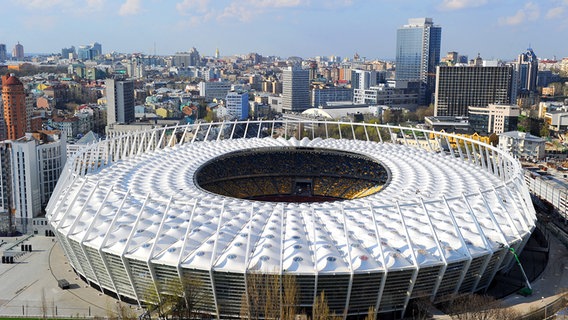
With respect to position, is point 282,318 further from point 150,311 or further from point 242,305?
point 150,311

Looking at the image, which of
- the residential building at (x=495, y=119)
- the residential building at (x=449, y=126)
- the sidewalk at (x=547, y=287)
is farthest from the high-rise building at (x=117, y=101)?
the sidewalk at (x=547, y=287)

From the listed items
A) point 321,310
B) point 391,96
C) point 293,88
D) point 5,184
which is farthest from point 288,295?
point 293,88

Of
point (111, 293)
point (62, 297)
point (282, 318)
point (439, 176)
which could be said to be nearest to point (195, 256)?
point (282, 318)

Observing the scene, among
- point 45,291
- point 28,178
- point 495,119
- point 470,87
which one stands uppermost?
point 470,87

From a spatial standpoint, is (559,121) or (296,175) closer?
(296,175)

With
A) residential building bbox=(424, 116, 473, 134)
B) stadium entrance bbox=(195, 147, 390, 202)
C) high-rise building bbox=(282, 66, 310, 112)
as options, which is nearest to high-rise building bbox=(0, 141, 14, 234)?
stadium entrance bbox=(195, 147, 390, 202)

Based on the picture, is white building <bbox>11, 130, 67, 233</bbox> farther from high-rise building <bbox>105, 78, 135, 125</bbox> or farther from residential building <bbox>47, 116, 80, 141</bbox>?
high-rise building <bbox>105, 78, 135, 125</bbox>

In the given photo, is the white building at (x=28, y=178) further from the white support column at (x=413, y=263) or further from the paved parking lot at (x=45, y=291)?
the white support column at (x=413, y=263)

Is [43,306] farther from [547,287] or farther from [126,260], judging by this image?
[547,287]
